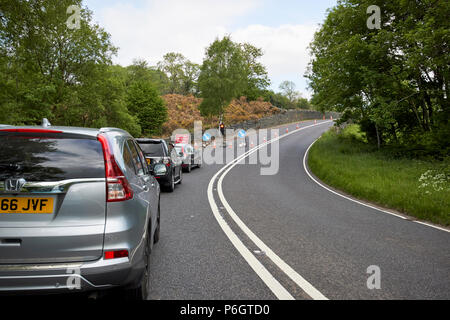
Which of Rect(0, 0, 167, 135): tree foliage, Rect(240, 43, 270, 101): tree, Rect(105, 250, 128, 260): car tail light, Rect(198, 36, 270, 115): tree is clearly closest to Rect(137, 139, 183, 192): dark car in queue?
Rect(105, 250, 128, 260): car tail light

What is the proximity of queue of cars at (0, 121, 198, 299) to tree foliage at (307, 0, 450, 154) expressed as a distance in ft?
46.8

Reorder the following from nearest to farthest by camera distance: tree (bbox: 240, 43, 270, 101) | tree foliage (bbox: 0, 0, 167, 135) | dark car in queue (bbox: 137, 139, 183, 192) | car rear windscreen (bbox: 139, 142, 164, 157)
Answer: dark car in queue (bbox: 137, 139, 183, 192) < car rear windscreen (bbox: 139, 142, 164, 157) < tree foliage (bbox: 0, 0, 167, 135) < tree (bbox: 240, 43, 270, 101)

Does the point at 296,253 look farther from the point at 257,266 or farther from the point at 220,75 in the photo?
the point at 220,75

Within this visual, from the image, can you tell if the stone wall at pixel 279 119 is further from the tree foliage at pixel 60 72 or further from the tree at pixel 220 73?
the tree foliage at pixel 60 72

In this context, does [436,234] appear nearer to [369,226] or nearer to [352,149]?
[369,226]

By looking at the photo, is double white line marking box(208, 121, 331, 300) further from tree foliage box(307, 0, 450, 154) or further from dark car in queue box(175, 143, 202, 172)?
tree foliage box(307, 0, 450, 154)

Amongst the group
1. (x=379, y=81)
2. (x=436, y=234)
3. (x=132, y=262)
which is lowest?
(x=436, y=234)

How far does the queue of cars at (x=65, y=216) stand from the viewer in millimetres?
2443

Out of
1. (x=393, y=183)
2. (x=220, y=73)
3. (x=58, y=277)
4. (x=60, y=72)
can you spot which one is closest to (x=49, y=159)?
(x=58, y=277)

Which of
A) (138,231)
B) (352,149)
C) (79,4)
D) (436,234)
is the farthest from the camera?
(79,4)

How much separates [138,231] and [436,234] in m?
5.93

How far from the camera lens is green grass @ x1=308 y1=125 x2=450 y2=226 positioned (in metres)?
8.05

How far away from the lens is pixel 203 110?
151 ft
